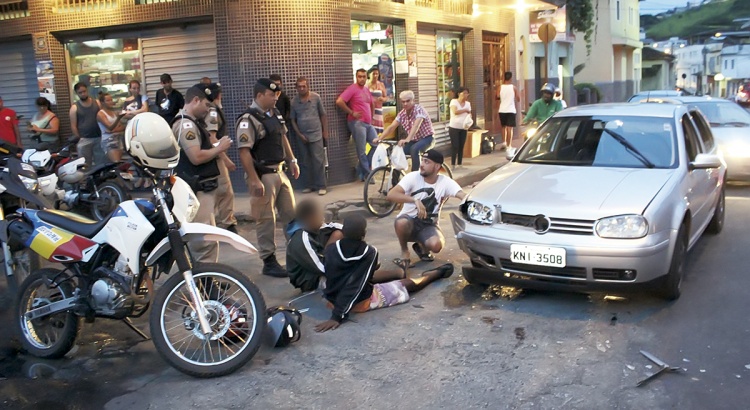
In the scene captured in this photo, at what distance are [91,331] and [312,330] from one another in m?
1.80

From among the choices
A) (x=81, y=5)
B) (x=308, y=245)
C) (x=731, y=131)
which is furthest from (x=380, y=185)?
(x=81, y=5)

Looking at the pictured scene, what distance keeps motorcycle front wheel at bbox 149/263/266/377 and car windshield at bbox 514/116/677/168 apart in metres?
3.43

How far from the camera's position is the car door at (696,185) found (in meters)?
6.03

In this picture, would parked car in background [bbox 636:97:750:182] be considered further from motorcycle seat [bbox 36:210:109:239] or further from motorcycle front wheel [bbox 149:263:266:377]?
motorcycle seat [bbox 36:210:109:239]

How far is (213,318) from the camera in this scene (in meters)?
4.43

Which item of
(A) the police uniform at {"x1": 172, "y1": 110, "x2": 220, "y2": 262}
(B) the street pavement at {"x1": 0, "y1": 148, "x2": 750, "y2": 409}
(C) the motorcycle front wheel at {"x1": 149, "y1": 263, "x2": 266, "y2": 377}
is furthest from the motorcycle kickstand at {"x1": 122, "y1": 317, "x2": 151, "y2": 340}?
(A) the police uniform at {"x1": 172, "y1": 110, "x2": 220, "y2": 262}

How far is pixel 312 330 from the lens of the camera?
5.25 m

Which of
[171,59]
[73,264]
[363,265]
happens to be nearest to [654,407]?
[363,265]

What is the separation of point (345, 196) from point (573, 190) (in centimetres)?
561

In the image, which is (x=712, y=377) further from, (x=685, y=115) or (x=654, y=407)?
(x=685, y=115)

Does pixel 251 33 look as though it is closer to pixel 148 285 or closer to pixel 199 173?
pixel 199 173

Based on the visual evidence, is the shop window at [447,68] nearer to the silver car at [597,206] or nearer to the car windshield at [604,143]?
the car windshield at [604,143]

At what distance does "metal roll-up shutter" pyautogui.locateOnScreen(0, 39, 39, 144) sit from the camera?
1305 centimetres

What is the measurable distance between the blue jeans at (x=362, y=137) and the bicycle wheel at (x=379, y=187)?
7.15 ft
